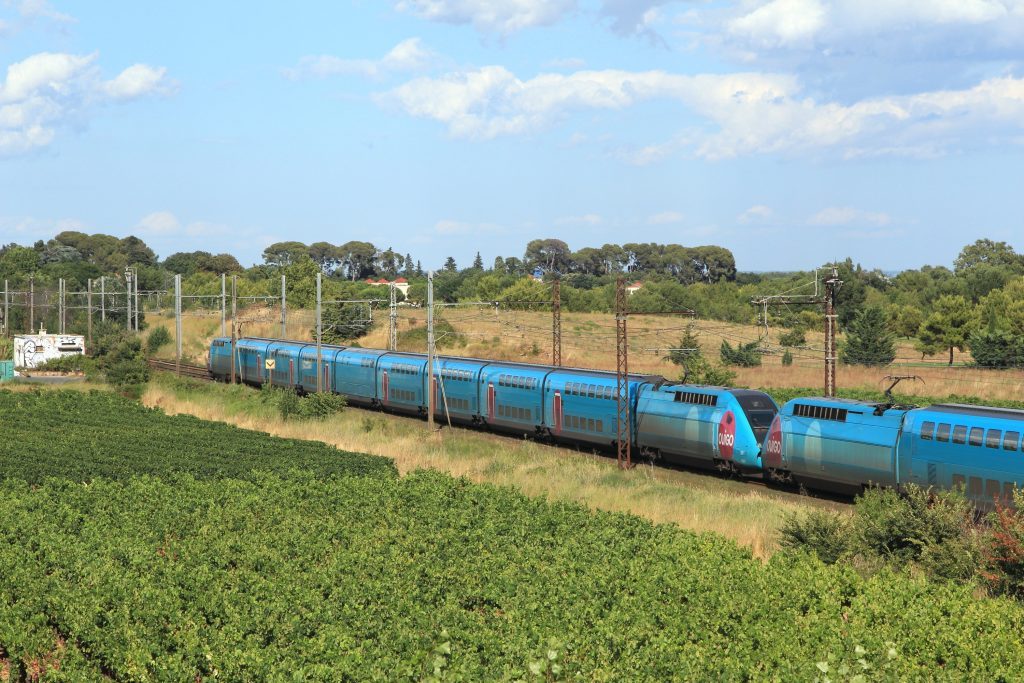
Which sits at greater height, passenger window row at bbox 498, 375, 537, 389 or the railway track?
passenger window row at bbox 498, 375, 537, 389

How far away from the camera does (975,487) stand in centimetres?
2855

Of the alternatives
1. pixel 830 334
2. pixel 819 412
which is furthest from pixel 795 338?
pixel 819 412

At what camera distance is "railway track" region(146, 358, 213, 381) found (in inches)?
3310

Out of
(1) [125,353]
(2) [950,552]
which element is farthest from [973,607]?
(1) [125,353]

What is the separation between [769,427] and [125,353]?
55218 mm

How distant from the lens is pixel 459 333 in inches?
4158

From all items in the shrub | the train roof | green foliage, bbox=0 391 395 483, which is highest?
the train roof

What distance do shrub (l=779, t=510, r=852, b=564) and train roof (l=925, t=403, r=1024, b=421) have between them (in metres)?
5.67

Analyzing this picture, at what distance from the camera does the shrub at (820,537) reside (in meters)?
25.5

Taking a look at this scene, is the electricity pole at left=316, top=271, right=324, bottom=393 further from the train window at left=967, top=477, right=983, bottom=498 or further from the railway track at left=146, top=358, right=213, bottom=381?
the train window at left=967, top=477, right=983, bottom=498

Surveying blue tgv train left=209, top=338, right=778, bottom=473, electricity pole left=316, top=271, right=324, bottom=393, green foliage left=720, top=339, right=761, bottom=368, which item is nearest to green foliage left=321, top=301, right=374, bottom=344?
blue tgv train left=209, top=338, right=778, bottom=473

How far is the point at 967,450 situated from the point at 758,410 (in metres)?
9.41

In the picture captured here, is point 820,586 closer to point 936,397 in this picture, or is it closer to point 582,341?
point 936,397

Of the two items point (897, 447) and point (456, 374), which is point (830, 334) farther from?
point (456, 374)
